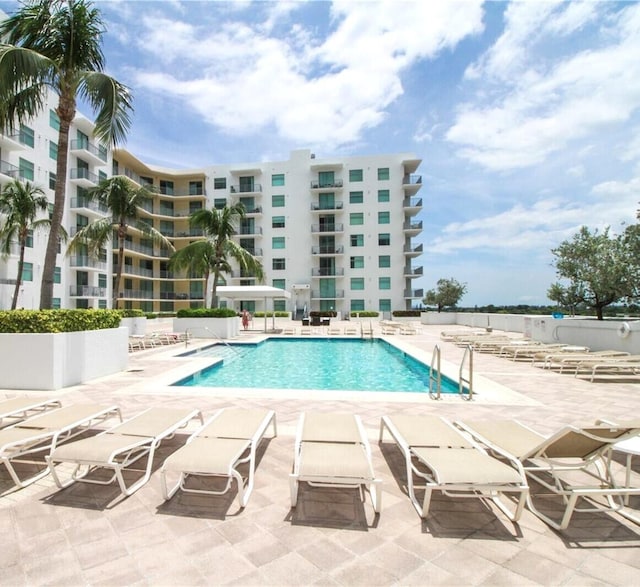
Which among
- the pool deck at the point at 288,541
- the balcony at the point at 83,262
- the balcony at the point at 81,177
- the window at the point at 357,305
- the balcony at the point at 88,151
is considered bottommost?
the pool deck at the point at 288,541

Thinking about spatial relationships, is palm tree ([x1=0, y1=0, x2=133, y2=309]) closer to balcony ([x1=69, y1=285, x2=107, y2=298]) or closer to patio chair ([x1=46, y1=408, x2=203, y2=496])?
patio chair ([x1=46, y1=408, x2=203, y2=496])

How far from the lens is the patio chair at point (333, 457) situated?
8.47 feet

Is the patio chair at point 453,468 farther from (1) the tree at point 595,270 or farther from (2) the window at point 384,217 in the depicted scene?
(2) the window at point 384,217

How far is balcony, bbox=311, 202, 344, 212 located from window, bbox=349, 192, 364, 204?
1314mm

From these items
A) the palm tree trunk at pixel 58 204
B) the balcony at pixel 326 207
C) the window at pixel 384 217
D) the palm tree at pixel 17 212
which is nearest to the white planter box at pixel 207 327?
the palm tree at pixel 17 212

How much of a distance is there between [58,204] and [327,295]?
30459 millimetres

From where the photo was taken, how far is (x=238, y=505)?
275 centimetres

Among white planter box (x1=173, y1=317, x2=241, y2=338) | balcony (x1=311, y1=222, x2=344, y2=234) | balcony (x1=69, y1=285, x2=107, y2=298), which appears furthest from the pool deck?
balcony (x1=311, y1=222, x2=344, y2=234)

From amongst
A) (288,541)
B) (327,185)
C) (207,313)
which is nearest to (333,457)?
(288,541)

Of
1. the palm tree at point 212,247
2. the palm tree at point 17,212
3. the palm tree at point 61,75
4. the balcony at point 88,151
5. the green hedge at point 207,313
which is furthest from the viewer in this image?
the balcony at point 88,151

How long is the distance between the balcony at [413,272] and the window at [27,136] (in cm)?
3217

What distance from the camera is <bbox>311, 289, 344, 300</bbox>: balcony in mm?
36562

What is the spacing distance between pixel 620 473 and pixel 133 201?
20.0 meters

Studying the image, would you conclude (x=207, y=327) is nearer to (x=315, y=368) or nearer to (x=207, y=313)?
(x=207, y=313)
